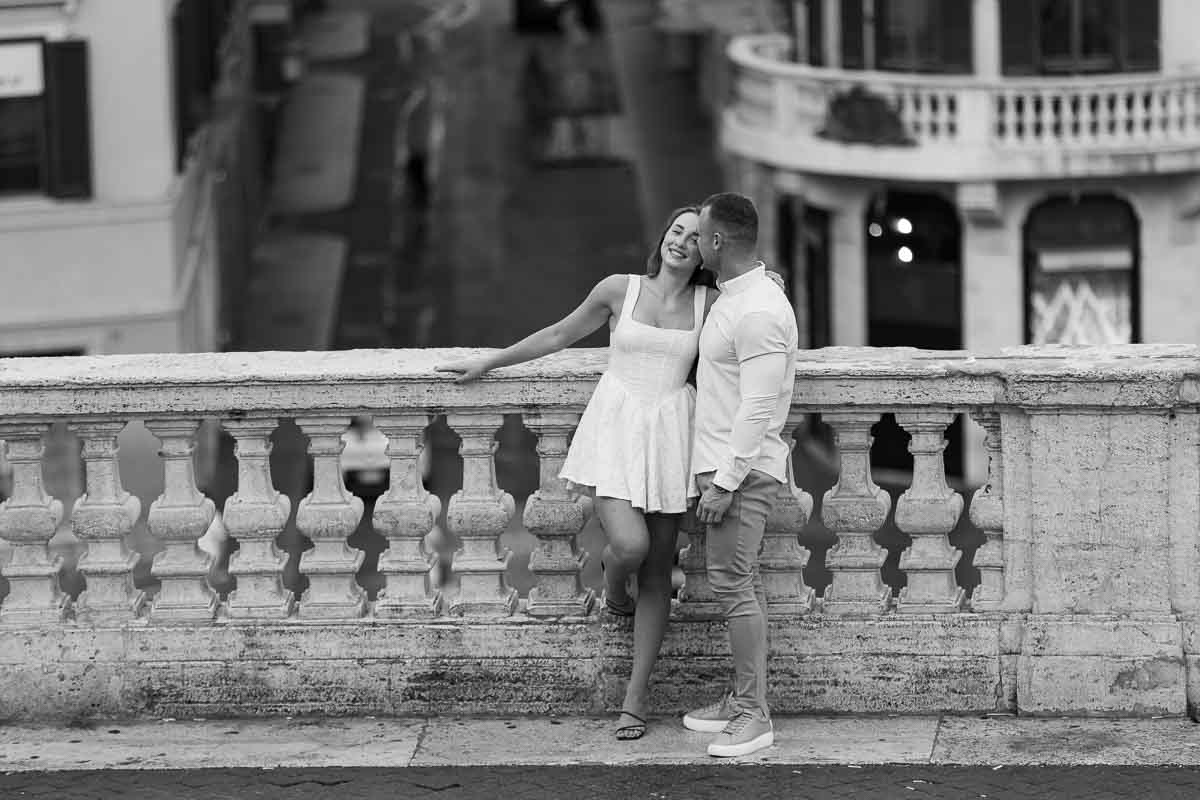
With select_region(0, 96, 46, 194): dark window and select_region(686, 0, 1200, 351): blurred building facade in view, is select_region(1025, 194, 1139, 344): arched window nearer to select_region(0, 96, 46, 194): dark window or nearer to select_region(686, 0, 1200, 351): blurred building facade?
select_region(686, 0, 1200, 351): blurred building facade

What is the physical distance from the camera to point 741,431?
28.7 ft

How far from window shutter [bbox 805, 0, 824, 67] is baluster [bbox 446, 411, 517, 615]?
82.8 ft

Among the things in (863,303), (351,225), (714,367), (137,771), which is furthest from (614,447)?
(351,225)

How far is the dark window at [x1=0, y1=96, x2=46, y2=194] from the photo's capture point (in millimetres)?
28172

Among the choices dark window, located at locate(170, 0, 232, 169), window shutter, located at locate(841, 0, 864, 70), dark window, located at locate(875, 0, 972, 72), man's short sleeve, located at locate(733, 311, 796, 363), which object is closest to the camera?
man's short sleeve, located at locate(733, 311, 796, 363)

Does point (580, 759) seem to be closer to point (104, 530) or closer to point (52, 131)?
point (104, 530)

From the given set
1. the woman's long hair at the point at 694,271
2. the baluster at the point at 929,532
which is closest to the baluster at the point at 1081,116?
the baluster at the point at 929,532

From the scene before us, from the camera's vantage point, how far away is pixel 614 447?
29.4 ft

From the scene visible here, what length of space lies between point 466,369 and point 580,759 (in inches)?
53.9

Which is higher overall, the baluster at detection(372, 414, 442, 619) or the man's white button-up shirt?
the man's white button-up shirt

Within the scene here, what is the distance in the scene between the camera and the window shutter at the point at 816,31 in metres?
34.1

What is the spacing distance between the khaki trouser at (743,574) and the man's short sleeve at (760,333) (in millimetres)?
460

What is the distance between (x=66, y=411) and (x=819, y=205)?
81.1 feet

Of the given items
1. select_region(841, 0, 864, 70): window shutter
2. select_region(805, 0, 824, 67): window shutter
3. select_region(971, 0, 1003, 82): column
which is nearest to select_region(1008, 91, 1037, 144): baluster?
select_region(971, 0, 1003, 82): column
